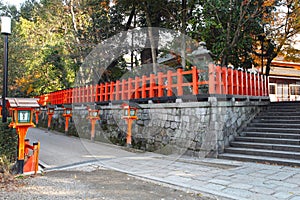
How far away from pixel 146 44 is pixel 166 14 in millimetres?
1993

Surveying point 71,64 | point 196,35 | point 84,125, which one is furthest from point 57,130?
point 196,35

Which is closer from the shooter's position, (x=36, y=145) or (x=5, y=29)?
(x=36, y=145)

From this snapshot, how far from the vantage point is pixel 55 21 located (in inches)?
688

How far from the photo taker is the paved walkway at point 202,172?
4.18 metres

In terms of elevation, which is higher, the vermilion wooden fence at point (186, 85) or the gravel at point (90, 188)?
the vermilion wooden fence at point (186, 85)

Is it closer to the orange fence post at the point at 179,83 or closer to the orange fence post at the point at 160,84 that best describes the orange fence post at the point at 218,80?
the orange fence post at the point at 179,83

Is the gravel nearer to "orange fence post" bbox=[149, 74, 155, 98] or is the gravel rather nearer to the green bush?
the green bush

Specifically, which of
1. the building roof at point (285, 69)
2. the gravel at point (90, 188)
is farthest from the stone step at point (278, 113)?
the building roof at point (285, 69)

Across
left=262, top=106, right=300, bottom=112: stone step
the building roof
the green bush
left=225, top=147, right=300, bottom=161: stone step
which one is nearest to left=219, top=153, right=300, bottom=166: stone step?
left=225, top=147, right=300, bottom=161: stone step

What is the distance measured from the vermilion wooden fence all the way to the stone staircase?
1158mm

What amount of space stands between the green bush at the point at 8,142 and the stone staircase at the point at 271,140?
5163mm

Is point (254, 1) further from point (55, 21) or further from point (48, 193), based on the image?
point (55, 21)

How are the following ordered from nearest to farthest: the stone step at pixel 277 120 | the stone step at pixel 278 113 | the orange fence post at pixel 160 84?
the stone step at pixel 277 120 → the orange fence post at pixel 160 84 → the stone step at pixel 278 113

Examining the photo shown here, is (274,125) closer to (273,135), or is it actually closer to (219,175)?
(273,135)
